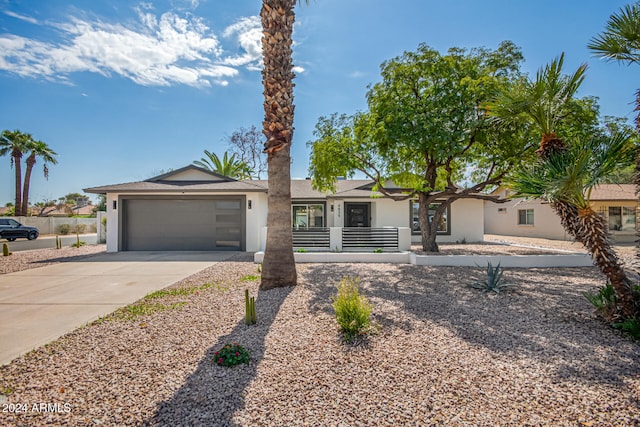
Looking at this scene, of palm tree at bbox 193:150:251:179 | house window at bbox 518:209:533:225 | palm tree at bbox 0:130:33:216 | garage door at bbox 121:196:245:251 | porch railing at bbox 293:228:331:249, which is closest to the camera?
porch railing at bbox 293:228:331:249

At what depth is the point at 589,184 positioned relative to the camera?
4160mm

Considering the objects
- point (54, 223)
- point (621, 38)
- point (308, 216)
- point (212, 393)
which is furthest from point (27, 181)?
point (621, 38)

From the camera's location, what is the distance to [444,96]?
32.5ft

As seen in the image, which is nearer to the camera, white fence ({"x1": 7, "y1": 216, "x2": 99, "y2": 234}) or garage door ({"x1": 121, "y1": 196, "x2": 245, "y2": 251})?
garage door ({"x1": 121, "y1": 196, "x2": 245, "y2": 251})

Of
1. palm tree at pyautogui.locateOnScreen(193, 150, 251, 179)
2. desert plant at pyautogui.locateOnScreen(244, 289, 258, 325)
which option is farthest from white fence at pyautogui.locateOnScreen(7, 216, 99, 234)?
desert plant at pyautogui.locateOnScreen(244, 289, 258, 325)

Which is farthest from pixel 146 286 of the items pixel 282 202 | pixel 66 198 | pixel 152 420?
pixel 66 198

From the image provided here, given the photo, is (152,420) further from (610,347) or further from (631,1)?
(631,1)

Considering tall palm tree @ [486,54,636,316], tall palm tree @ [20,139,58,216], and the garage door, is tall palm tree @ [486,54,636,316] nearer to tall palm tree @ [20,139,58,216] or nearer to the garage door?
the garage door

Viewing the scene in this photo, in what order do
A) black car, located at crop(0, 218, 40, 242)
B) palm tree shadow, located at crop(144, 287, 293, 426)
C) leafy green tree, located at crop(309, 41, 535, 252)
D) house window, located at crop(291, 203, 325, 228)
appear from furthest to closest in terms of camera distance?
1. black car, located at crop(0, 218, 40, 242)
2. house window, located at crop(291, 203, 325, 228)
3. leafy green tree, located at crop(309, 41, 535, 252)
4. palm tree shadow, located at crop(144, 287, 293, 426)

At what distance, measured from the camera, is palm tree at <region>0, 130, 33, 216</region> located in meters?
A: 28.8

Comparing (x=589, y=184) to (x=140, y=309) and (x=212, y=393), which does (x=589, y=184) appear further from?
(x=140, y=309)

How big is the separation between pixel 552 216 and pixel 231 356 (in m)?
23.2

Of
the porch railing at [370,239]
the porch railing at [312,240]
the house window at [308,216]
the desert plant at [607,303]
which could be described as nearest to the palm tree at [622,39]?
the desert plant at [607,303]

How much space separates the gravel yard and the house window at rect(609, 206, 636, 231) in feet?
61.6
